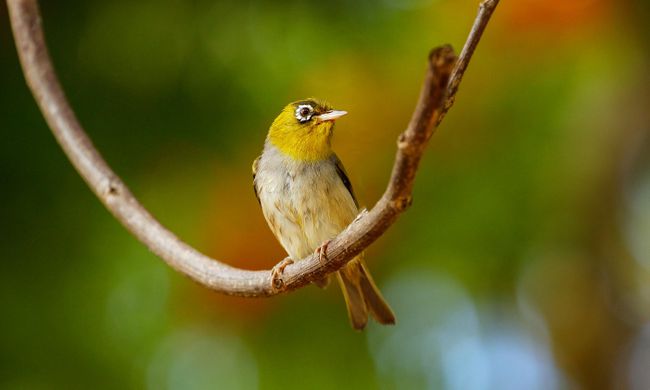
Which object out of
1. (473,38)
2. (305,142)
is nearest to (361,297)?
(305,142)

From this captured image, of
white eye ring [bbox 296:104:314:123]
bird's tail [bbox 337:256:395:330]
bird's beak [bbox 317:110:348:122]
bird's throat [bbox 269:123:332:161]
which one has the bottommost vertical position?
bird's tail [bbox 337:256:395:330]

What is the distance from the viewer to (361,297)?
3455 mm

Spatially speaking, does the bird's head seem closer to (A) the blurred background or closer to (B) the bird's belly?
(B) the bird's belly

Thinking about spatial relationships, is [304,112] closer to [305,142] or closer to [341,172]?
[305,142]

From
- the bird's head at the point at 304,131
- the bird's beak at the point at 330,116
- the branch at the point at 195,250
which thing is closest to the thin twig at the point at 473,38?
the branch at the point at 195,250

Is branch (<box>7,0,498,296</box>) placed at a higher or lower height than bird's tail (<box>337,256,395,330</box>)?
higher

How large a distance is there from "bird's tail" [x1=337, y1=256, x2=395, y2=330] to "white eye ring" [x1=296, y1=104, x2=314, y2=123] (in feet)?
1.88

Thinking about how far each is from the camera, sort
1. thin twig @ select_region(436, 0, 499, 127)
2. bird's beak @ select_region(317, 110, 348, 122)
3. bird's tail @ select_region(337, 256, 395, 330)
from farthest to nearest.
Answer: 1. bird's tail @ select_region(337, 256, 395, 330)
2. bird's beak @ select_region(317, 110, 348, 122)
3. thin twig @ select_region(436, 0, 499, 127)

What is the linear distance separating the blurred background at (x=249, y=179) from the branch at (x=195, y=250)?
1.05m

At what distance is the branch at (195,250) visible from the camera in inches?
58.3

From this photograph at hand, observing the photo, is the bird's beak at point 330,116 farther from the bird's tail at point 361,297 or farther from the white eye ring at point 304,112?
the bird's tail at point 361,297

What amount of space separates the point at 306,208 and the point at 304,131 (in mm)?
316

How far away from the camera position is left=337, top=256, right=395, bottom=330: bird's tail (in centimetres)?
334

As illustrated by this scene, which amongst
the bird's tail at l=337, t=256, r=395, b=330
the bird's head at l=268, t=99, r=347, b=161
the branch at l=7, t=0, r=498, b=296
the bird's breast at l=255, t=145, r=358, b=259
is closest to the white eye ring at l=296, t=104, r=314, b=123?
the bird's head at l=268, t=99, r=347, b=161
